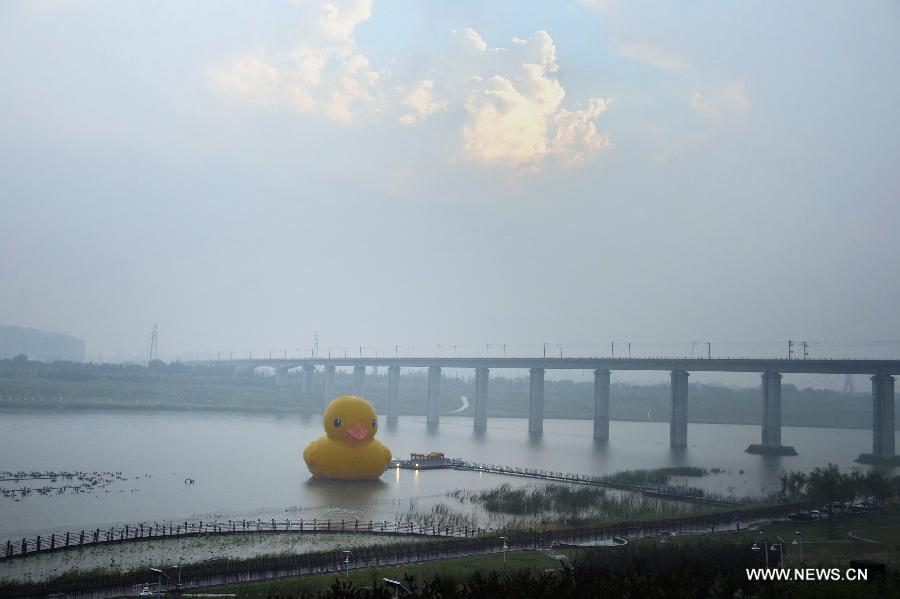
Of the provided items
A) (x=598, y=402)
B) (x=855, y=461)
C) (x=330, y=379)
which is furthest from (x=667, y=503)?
(x=330, y=379)

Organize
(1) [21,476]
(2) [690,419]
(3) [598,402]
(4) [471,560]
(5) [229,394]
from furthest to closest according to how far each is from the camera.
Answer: (2) [690,419]
(5) [229,394]
(3) [598,402]
(1) [21,476]
(4) [471,560]

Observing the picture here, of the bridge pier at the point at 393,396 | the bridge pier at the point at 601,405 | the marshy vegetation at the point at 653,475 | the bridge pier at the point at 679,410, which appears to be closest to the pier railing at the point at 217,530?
the marshy vegetation at the point at 653,475

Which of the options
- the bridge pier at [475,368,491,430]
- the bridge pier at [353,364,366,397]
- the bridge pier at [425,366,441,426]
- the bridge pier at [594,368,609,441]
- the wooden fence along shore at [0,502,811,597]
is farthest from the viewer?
the bridge pier at [353,364,366,397]

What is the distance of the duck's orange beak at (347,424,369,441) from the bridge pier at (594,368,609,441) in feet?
202

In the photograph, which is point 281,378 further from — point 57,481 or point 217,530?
point 217,530

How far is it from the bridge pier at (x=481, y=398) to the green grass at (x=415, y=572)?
291ft

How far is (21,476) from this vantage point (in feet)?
168

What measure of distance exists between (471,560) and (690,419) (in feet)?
534

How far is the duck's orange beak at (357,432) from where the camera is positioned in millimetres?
50188

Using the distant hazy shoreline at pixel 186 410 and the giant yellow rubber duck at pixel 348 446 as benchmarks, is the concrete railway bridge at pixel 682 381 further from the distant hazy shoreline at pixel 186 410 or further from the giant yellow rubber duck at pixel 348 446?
the giant yellow rubber duck at pixel 348 446

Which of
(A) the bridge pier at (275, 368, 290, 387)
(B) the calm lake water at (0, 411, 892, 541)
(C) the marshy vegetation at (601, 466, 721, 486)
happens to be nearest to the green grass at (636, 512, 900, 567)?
(B) the calm lake water at (0, 411, 892, 541)

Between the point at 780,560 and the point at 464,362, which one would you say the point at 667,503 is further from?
the point at 464,362

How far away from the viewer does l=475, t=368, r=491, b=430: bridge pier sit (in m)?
121

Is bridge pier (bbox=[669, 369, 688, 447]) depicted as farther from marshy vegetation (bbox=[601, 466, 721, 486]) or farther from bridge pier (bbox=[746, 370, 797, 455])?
marshy vegetation (bbox=[601, 466, 721, 486])
